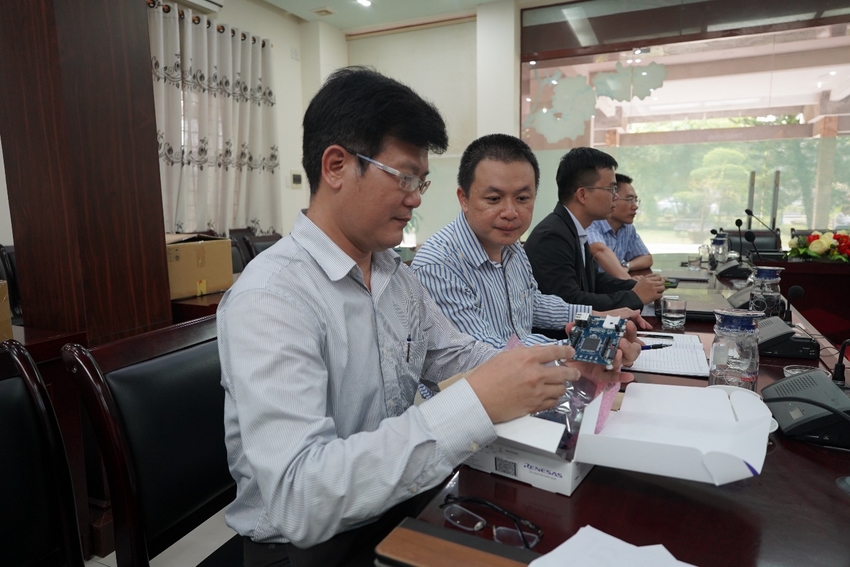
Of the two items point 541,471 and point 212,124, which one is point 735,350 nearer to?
point 541,471

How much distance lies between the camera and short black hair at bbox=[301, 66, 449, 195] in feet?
3.03

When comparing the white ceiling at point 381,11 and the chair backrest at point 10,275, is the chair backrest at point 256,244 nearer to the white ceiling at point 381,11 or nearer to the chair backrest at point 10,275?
the chair backrest at point 10,275

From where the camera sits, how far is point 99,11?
6.40ft

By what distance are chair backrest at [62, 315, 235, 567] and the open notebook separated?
96cm

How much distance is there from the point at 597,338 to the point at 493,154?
873 millimetres

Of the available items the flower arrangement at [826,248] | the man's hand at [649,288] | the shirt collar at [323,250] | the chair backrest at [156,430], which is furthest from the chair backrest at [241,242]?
the flower arrangement at [826,248]

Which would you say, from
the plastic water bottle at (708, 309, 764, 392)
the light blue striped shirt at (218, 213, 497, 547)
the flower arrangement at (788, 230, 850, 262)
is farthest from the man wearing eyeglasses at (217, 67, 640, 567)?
the flower arrangement at (788, 230, 850, 262)

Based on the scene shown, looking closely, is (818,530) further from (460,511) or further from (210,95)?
(210,95)

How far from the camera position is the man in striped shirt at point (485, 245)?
5.44 feet

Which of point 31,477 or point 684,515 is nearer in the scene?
point 684,515

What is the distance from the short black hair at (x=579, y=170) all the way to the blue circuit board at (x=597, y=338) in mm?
1603

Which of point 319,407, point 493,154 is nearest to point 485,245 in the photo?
point 493,154

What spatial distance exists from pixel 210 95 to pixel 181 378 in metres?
4.02

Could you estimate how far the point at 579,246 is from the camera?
2516mm
